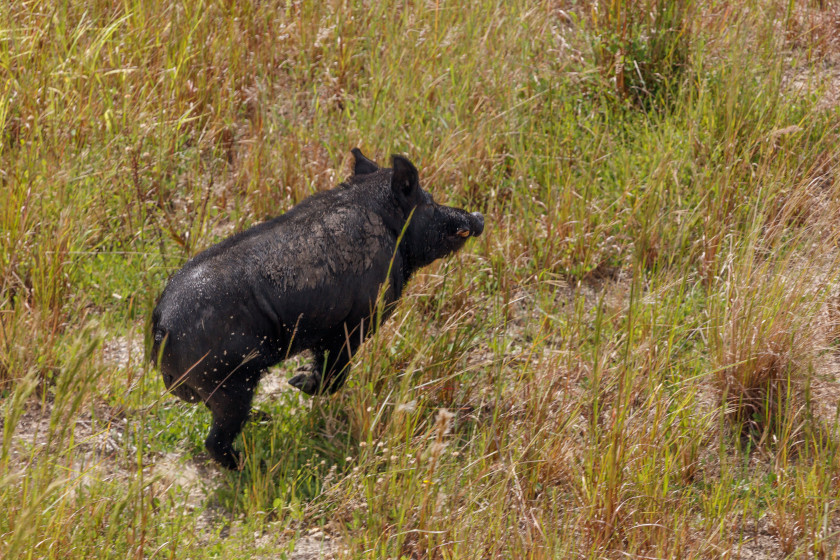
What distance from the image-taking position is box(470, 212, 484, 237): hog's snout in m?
4.76

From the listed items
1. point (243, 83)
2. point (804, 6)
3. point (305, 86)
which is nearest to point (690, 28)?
point (804, 6)

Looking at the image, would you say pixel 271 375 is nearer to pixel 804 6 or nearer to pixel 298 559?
pixel 298 559

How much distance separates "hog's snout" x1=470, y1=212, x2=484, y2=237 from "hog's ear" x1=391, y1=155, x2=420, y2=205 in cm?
44

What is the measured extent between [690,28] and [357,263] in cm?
359

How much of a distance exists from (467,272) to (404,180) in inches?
36.6

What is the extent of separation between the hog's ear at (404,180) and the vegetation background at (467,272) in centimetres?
65

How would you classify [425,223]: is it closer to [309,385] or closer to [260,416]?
[309,385]

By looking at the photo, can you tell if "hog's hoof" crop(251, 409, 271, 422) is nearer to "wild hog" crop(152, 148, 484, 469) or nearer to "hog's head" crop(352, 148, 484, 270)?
"wild hog" crop(152, 148, 484, 469)

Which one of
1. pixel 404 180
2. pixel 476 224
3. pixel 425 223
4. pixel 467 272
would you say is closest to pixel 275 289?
pixel 404 180

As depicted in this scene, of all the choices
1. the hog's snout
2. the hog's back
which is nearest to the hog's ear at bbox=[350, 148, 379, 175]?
the hog's back

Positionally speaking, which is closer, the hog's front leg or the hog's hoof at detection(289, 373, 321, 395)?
the hog's front leg

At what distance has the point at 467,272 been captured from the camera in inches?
200

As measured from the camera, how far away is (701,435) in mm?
3762

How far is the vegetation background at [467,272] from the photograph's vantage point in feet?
11.2
